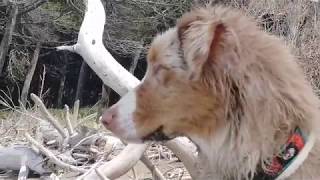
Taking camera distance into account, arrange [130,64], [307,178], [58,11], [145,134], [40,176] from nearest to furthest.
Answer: [307,178] < [145,134] < [40,176] < [58,11] < [130,64]

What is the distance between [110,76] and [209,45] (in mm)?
3107

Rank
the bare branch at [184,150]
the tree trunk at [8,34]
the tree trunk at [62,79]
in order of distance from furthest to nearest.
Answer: the tree trunk at [62,79] → the tree trunk at [8,34] → the bare branch at [184,150]

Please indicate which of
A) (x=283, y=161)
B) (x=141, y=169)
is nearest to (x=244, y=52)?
(x=283, y=161)

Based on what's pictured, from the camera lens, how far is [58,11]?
2330 cm

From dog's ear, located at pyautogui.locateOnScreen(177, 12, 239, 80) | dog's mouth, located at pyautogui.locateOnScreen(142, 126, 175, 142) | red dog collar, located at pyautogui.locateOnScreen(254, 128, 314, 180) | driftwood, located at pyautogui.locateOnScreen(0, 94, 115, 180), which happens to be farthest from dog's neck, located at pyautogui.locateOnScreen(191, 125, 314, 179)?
driftwood, located at pyautogui.locateOnScreen(0, 94, 115, 180)

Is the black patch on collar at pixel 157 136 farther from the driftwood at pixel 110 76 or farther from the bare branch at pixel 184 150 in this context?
the bare branch at pixel 184 150

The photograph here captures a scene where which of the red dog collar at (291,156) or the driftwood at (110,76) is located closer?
the red dog collar at (291,156)

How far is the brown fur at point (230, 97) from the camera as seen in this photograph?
2.91 meters

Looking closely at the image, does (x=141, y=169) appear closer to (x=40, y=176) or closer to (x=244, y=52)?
(x=40, y=176)

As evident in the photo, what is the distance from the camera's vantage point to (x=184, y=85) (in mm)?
3062

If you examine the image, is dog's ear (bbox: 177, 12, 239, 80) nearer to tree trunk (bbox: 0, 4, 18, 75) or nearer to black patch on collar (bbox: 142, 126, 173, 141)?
black patch on collar (bbox: 142, 126, 173, 141)

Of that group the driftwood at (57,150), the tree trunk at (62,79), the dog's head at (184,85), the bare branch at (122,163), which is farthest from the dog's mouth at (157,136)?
the tree trunk at (62,79)

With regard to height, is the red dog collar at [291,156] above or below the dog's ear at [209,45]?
below

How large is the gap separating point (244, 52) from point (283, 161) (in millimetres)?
531
